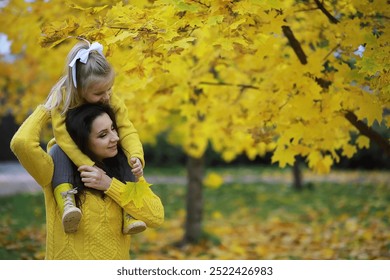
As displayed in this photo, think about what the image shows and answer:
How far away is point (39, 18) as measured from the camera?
3.83m

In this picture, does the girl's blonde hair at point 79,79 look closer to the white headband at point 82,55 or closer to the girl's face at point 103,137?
the white headband at point 82,55

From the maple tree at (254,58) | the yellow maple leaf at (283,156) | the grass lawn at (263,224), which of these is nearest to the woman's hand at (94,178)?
the maple tree at (254,58)

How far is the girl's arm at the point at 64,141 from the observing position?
91.7 inches

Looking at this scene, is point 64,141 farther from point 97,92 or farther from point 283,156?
point 283,156

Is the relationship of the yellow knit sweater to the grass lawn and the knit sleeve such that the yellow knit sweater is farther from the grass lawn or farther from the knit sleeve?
the grass lawn

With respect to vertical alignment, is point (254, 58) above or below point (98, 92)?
below

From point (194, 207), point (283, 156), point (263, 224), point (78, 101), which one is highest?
point (78, 101)

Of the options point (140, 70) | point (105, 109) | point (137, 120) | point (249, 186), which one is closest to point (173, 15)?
point (140, 70)

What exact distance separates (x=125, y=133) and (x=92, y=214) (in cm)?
39

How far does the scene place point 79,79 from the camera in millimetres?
2311

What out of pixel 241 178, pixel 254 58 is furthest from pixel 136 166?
pixel 241 178

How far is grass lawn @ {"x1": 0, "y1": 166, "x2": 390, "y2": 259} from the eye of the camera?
17.7 ft

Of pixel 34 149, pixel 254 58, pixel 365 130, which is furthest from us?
pixel 254 58
